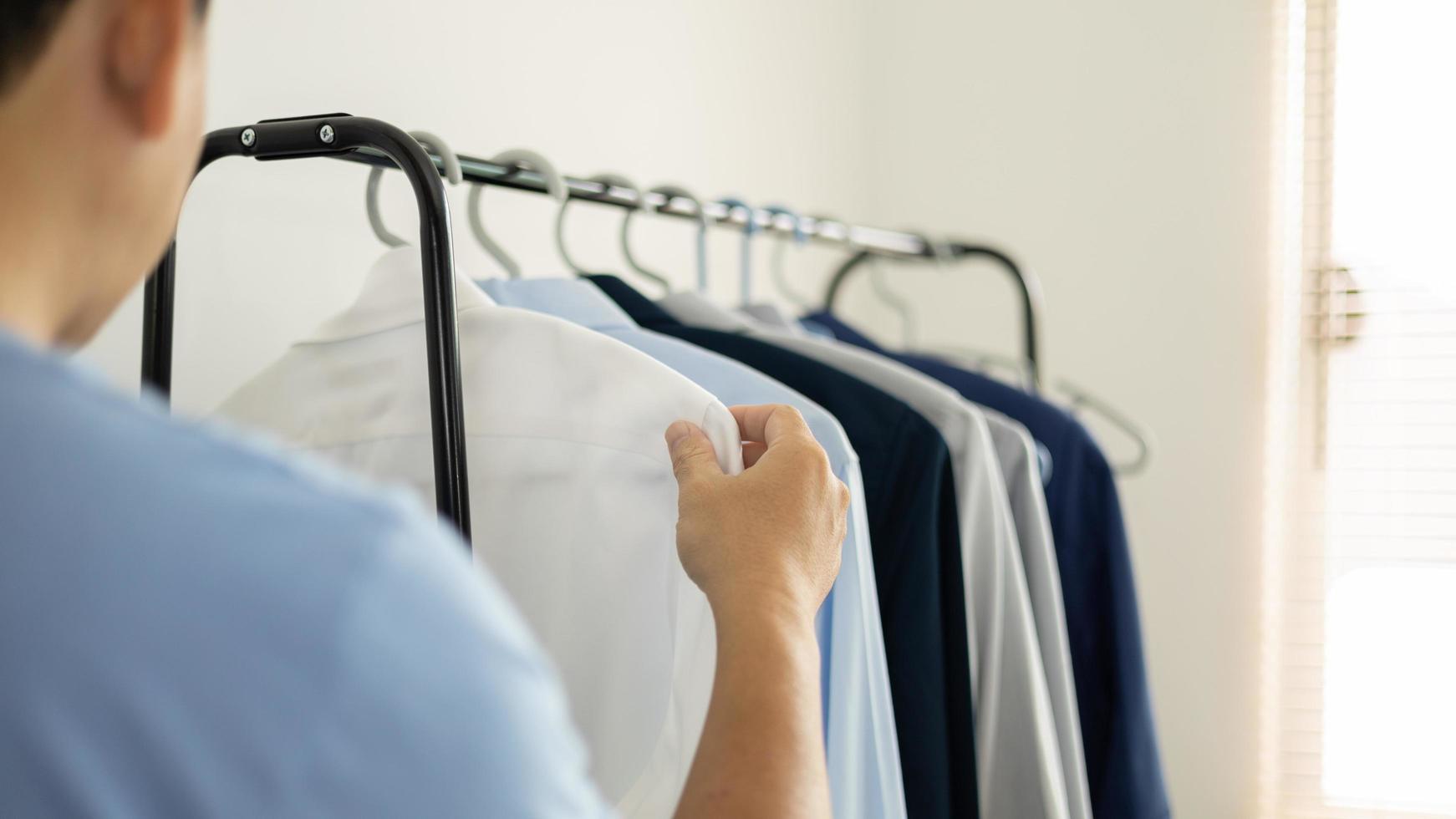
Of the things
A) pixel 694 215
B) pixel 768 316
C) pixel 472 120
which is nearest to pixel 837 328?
pixel 768 316

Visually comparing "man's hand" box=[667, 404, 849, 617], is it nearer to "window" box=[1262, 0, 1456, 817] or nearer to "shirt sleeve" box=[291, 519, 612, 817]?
"shirt sleeve" box=[291, 519, 612, 817]

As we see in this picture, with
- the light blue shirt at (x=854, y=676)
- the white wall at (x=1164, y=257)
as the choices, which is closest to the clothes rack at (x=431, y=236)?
the light blue shirt at (x=854, y=676)

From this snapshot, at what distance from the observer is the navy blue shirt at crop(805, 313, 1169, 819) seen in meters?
1.22

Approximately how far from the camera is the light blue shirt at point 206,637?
291mm

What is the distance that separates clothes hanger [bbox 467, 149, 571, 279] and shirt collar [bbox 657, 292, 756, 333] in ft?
0.49

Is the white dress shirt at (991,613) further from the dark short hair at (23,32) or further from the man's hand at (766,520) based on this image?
the dark short hair at (23,32)

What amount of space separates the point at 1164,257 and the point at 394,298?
5.69ft

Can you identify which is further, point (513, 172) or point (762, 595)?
point (513, 172)

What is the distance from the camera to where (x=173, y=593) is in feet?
0.96

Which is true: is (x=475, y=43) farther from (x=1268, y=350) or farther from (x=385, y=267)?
(x=1268, y=350)

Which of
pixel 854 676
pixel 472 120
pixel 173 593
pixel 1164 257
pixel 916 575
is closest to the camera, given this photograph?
pixel 173 593

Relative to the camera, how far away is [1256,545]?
6.98 ft

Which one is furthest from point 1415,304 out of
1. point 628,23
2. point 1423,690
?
point 628,23

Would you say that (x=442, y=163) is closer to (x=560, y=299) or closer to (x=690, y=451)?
(x=560, y=299)
